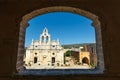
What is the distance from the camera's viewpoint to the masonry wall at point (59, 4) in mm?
2145

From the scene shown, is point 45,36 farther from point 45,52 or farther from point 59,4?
point 59,4

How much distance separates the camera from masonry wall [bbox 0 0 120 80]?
7.04 feet

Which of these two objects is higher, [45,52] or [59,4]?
[59,4]

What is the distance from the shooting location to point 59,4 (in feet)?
7.92

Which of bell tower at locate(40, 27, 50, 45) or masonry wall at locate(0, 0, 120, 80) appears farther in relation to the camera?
bell tower at locate(40, 27, 50, 45)

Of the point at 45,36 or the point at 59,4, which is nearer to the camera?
the point at 59,4

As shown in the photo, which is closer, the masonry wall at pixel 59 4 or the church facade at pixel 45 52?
the masonry wall at pixel 59 4

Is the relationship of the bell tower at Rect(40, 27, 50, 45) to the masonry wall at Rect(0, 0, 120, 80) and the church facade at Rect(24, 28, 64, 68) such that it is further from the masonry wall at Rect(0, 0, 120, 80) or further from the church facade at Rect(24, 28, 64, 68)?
the masonry wall at Rect(0, 0, 120, 80)

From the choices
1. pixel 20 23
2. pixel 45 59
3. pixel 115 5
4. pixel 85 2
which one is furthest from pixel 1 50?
pixel 45 59

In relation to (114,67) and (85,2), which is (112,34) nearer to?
(114,67)

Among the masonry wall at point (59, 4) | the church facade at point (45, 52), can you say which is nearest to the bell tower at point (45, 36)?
the church facade at point (45, 52)

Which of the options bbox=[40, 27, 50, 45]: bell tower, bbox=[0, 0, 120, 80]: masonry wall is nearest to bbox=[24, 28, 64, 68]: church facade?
bbox=[40, 27, 50, 45]: bell tower

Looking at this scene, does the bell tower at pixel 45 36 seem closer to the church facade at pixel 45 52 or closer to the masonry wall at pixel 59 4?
the church facade at pixel 45 52

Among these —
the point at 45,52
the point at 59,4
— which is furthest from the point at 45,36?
the point at 59,4
